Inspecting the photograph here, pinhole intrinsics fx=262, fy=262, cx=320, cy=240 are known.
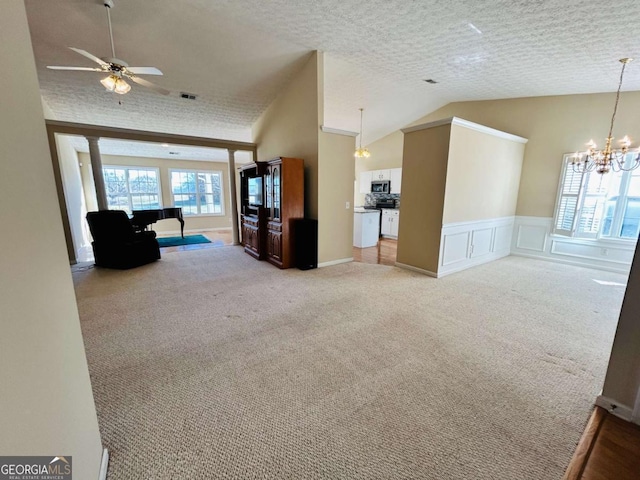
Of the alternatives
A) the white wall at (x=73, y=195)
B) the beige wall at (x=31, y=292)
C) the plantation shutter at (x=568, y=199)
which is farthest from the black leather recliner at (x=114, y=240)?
the plantation shutter at (x=568, y=199)

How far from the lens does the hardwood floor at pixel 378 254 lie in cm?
532

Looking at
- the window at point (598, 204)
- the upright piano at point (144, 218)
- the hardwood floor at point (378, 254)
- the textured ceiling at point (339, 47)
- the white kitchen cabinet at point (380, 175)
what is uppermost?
the textured ceiling at point (339, 47)

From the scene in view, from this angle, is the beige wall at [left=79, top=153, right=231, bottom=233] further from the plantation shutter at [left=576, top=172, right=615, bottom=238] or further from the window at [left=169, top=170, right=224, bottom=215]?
the plantation shutter at [left=576, top=172, right=615, bottom=238]

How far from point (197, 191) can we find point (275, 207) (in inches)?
242

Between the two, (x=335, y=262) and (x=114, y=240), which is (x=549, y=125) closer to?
(x=335, y=262)

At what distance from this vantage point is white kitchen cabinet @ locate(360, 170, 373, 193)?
870 centimetres

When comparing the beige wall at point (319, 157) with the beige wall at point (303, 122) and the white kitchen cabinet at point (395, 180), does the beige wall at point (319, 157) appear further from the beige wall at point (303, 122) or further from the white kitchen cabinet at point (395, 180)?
the white kitchen cabinet at point (395, 180)

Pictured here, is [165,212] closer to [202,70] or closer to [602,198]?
[202,70]

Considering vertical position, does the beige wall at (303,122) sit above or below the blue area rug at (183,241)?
above

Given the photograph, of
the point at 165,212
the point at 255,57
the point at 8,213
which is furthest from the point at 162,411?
the point at 165,212

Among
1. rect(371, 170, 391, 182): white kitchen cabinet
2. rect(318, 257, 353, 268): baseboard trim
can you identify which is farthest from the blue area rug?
rect(371, 170, 391, 182): white kitchen cabinet

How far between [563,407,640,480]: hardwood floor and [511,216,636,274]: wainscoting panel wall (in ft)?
15.1

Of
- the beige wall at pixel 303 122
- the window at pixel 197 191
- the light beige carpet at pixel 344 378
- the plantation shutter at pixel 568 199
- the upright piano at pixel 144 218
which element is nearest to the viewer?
the light beige carpet at pixel 344 378

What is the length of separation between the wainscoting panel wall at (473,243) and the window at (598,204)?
0.93m
